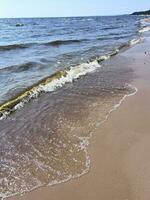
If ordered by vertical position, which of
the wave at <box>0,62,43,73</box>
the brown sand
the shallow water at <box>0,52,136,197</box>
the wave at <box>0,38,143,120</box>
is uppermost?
the brown sand

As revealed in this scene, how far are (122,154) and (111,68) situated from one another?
8.86 meters

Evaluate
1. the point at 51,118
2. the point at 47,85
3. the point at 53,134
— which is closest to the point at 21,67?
the point at 47,85

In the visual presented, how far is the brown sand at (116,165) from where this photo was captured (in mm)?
4676

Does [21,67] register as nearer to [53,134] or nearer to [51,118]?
[51,118]

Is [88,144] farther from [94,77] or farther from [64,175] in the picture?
[94,77]

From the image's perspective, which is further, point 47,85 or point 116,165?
point 47,85

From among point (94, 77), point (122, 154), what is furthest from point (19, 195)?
point (94, 77)

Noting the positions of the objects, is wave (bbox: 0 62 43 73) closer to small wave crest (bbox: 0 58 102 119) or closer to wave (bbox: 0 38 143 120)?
wave (bbox: 0 38 143 120)

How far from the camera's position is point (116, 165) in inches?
213

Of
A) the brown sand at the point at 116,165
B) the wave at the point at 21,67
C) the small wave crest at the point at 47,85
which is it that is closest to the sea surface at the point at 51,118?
the small wave crest at the point at 47,85

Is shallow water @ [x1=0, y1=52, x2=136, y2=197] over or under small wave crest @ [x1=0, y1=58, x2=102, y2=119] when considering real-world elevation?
over

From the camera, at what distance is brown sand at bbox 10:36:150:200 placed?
4676 millimetres

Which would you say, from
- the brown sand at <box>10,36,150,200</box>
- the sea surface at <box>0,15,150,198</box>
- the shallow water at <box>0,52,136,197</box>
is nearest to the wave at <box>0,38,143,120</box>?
the sea surface at <box>0,15,150,198</box>

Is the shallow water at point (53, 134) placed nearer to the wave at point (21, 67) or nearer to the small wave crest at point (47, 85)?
the small wave crest at point (47, 85)
